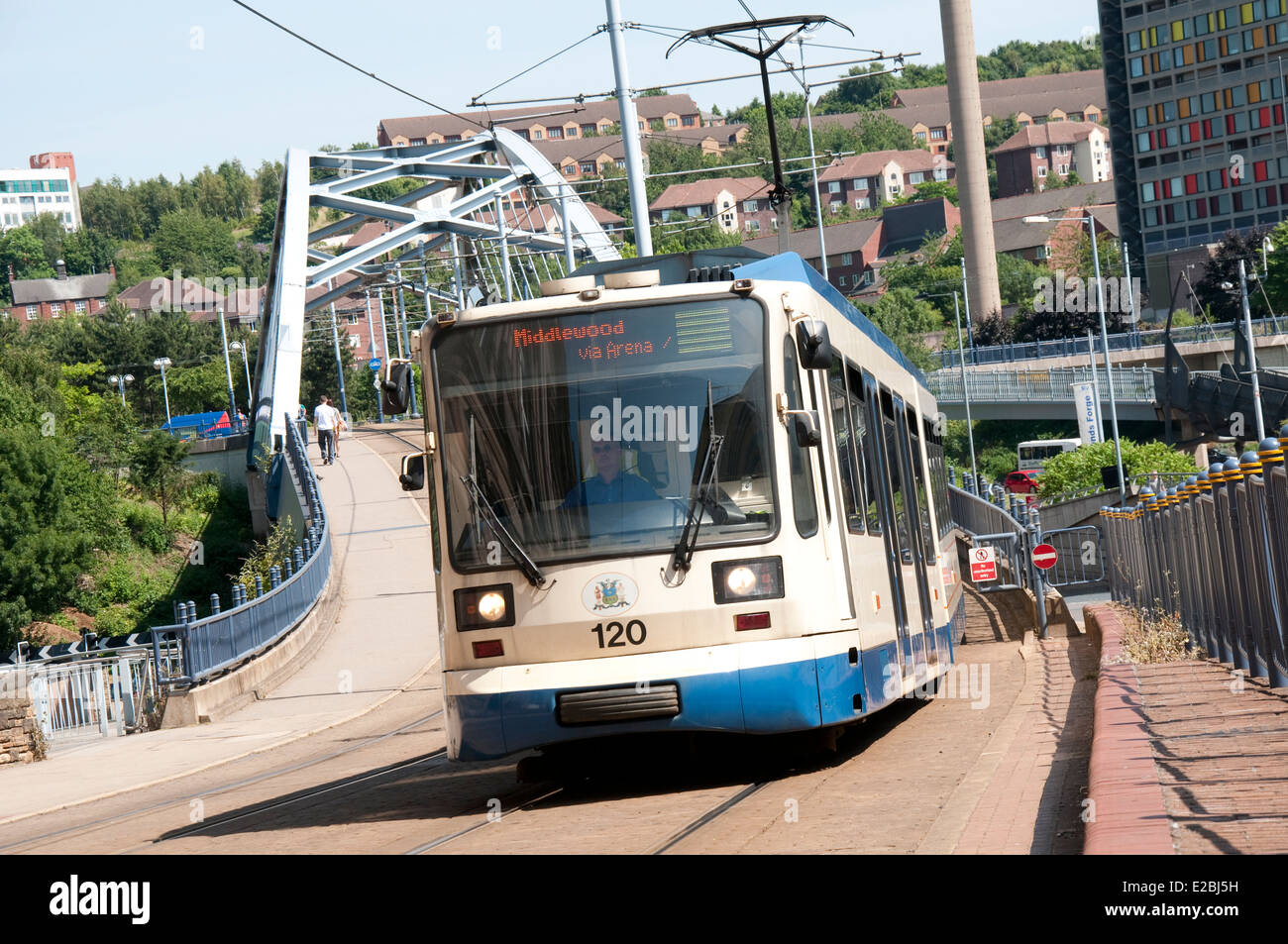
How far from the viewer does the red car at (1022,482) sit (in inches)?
2672

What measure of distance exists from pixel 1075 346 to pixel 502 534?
288 feet

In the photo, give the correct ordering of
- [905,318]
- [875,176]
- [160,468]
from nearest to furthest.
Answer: [160,468]
[905,318]
[875,176]

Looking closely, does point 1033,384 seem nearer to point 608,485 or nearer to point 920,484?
point 920,484

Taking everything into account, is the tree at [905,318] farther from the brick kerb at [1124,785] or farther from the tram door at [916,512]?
the brick kerb at [1124,785]

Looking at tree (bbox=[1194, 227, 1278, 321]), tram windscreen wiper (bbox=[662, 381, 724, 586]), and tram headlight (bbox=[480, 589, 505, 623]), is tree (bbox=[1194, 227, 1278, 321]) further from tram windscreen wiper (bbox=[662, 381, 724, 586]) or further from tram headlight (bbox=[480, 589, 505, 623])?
tram headlight (bbox=[480, 589, 505, 623])

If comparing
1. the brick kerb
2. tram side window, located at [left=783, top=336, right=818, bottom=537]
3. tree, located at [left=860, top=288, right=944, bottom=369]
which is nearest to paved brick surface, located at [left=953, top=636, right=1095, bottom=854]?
the brick kerb

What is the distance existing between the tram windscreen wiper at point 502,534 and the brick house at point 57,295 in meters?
194

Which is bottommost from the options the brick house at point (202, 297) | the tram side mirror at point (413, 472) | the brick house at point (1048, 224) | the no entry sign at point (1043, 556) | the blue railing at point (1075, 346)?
the no entry sign at point (1043, 556)

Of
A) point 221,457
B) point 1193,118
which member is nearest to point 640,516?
point 221,457

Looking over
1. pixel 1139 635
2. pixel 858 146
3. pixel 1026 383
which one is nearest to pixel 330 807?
pixel 1139 635

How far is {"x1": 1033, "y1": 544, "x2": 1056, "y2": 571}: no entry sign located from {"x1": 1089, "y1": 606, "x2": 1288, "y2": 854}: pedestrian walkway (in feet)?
42.0

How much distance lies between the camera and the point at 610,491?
927cm
